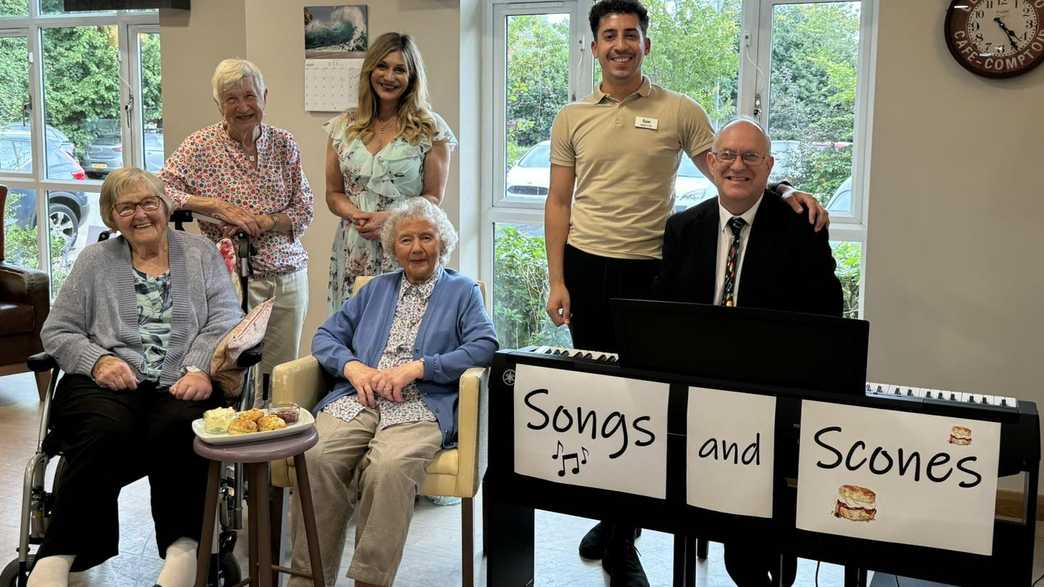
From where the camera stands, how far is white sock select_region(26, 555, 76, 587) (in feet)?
8.53

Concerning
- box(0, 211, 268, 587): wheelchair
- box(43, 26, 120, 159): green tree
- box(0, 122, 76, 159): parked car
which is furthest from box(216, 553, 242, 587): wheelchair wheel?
box(0, 122, 76, 159): parked car

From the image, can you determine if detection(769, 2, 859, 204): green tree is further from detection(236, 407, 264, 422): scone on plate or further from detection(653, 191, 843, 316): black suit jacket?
detection(236, 407, 264, 422): scone on plate

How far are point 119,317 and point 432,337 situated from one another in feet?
3.09

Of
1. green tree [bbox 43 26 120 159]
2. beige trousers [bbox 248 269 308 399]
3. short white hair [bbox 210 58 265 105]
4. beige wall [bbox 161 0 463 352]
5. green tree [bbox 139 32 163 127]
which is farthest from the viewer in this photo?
green tree [bbox 43 26 120 159]

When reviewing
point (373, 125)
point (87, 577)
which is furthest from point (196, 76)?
point (87, 577)

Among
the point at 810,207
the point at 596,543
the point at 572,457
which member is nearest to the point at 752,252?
the point at 810,207

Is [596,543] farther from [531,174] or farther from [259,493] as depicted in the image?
[531,174]

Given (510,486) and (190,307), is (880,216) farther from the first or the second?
(190,307)

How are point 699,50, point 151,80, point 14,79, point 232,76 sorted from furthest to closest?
point 14,79 < point 151,80 < point 699,50 < point 232,76

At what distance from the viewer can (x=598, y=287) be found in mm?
3082

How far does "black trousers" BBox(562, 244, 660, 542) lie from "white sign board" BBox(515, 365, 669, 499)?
627 millimetres

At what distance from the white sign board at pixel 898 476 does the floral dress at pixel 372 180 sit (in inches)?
69.1

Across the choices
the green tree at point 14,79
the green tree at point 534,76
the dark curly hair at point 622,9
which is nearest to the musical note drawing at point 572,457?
the dark curly hair at point 622,9

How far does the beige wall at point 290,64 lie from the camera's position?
4391 mm
